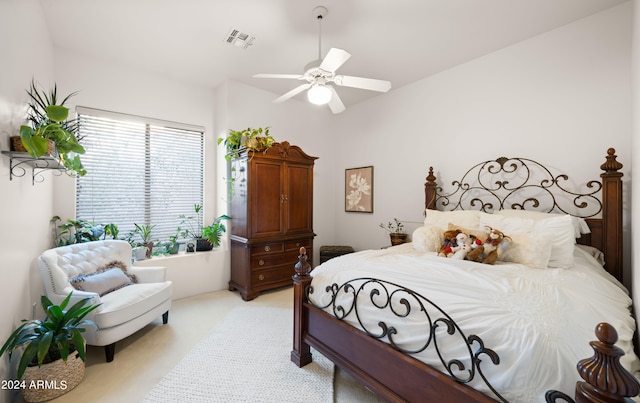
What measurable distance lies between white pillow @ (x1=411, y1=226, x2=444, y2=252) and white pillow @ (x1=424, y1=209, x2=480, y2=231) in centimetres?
21

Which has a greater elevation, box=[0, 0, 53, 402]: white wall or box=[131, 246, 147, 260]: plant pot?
box=[0, 0, 53, 402]: white wall

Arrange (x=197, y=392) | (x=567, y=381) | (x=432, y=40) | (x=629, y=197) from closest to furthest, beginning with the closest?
1. (x=567, y=381)
2. (x=197, y=392)
3. (x=629, y=197)
4. (x=432, y=40)

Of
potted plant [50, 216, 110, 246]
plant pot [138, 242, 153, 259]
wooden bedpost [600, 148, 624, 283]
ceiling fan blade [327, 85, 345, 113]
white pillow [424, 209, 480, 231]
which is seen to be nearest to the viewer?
wooden bedpost [600, 148, 624, 283]

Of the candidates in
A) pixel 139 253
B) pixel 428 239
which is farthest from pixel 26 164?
pixel 428 239

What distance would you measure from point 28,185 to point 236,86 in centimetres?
251

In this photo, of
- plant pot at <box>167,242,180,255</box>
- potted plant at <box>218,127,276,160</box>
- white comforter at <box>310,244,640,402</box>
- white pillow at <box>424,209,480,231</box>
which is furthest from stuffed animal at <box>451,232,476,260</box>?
plant pot at <box>167,242,180,255</box>

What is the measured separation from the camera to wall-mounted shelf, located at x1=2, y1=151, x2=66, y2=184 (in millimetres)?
1718

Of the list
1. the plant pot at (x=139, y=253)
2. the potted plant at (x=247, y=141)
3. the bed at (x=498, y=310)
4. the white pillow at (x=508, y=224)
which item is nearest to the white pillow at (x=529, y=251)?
the bed at (x=498, y=310)

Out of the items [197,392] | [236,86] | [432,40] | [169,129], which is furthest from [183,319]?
[432,40]

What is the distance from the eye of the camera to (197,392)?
1.76 m

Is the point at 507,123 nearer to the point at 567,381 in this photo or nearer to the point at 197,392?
the point at 567,381

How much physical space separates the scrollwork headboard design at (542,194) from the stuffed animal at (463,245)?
111 centimetres

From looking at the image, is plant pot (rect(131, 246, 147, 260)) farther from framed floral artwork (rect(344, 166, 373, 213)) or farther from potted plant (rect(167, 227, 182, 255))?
framed floral artwork (rect(344, 166, 373, 213))

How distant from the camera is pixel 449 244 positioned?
222 cm
